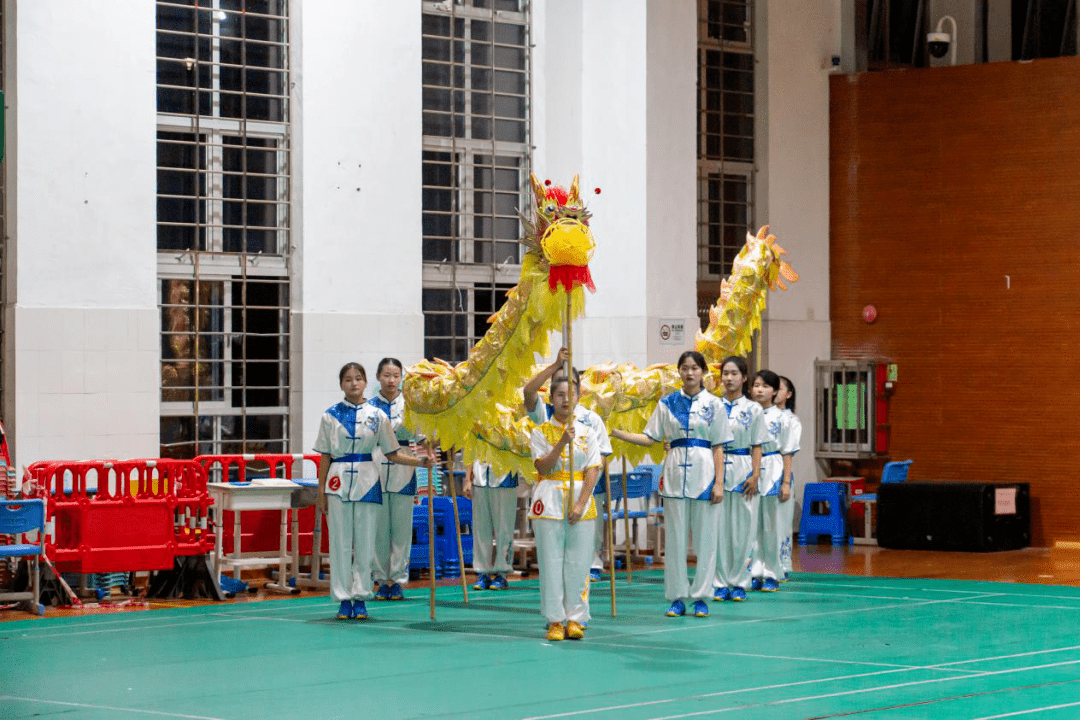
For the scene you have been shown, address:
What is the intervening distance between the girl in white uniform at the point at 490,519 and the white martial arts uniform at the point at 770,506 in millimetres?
2054

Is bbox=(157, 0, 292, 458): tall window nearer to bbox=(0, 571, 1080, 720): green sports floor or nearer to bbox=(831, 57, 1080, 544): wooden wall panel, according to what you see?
bbox=(0, 571, 1080, 720): green sports floor

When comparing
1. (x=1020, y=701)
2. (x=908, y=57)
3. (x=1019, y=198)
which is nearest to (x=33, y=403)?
(x=1020, y=701)

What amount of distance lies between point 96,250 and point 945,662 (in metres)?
8.10

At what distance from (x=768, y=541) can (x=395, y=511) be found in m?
3.02

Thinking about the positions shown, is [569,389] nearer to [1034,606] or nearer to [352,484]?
[352,484]

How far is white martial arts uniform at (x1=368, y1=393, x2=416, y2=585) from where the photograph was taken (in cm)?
1176

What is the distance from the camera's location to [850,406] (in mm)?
17734

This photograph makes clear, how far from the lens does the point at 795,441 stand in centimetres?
1294

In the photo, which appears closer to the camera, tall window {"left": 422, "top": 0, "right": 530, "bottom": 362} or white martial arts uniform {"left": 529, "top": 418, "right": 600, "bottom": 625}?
white martial arts uniform {"left": 529, "top": 418, "right": 600, "bottom": 625}

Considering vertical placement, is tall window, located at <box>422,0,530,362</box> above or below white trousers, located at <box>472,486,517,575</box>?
above

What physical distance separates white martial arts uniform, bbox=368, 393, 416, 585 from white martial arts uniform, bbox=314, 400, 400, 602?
16.1 inches

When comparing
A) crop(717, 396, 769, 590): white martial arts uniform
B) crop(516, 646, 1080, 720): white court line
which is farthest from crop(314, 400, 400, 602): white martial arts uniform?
crop(516, 646, 1080, 720): white court line

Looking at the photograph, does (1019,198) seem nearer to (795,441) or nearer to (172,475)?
(795,441)

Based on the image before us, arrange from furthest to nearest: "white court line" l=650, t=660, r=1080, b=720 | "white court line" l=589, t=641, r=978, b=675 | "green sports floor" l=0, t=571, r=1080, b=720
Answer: "white court line" l=589, t=641, r=978, b=675, "green sports floor" l=0, t=571, r=1080, b=720, "white court line" l=650, t=660, r=1080, b=720
